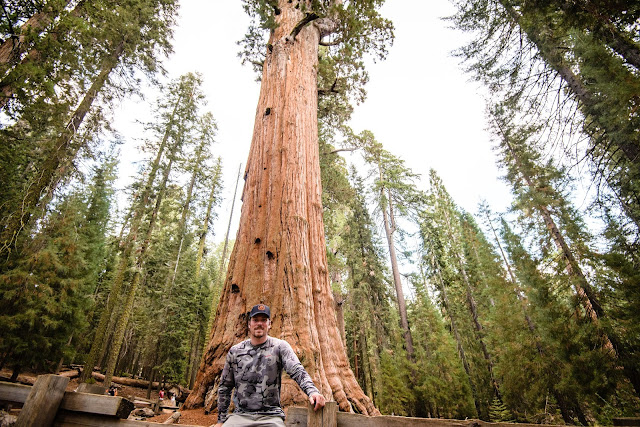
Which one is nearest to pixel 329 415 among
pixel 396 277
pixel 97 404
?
pixel 97 404

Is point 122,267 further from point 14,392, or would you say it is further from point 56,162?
point 14,392

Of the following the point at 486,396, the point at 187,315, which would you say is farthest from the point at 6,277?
the point at 486,396

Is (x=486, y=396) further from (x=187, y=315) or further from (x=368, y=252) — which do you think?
(x=187, y=315)

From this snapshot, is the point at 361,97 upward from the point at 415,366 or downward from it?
upward

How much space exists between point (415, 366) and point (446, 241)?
1072 centimetres

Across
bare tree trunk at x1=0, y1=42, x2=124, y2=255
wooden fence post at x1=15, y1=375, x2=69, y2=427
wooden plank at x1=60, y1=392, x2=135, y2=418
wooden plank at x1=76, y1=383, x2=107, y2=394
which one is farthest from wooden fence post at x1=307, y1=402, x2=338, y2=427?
bare tree trunk at x1=0, y1=42, x2=124, y2=255

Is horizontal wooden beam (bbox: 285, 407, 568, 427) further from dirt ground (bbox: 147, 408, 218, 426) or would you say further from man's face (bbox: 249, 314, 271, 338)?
dirt ground (bbox: 147, 408, 218, 426)

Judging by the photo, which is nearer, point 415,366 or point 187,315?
point 415,366

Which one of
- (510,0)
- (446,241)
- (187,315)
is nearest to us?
(510,0)

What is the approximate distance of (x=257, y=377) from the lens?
250cm

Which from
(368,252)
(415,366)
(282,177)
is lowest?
(415,366)

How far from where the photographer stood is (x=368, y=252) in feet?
66.3

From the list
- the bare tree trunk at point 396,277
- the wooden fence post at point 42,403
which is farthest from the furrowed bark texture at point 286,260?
the bare tree trunk at point 396,277

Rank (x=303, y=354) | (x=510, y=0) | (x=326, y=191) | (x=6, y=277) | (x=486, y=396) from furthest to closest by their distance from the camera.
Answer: (x=486, y=396) < (x=326, y=191) < (x=6, y=277) < (x=510, y=0) < (x=303, y=354)
